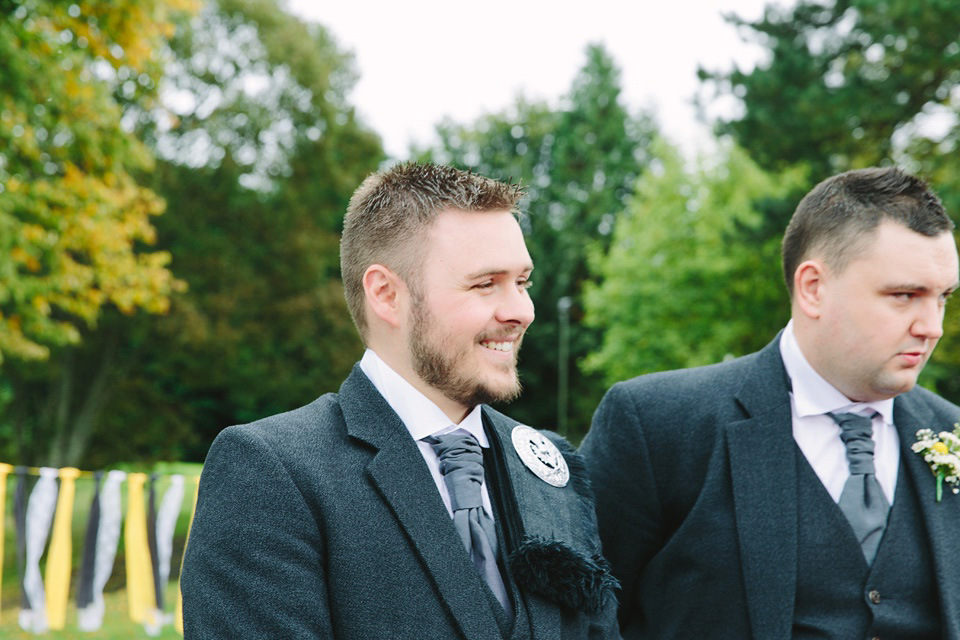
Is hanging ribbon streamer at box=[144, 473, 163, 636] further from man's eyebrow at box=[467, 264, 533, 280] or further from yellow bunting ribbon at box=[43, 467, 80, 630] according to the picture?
man's eyebrow at box=[467, 264, 533, 280]

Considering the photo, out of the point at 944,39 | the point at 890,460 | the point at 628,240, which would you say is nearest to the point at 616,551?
the point at 890,460

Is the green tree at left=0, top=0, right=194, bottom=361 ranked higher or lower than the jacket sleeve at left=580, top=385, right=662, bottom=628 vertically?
higher

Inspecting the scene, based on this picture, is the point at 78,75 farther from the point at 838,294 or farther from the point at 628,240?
the point at 628,240

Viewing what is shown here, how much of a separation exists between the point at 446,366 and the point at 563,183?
3450 cm

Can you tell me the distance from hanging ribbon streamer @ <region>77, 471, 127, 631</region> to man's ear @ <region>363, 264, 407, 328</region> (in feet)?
28.3

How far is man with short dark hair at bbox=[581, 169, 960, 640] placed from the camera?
9.57 ft

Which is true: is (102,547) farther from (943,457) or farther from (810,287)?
(943,457)

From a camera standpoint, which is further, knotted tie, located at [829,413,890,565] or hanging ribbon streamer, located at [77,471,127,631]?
hanging ribbon streamer, located at [77,471,127,631]

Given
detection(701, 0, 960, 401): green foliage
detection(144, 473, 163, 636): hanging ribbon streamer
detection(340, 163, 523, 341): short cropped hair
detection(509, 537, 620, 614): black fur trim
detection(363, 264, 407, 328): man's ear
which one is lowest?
detection(144, 473, 163, 636): hanging ribbon streamer

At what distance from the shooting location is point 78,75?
9703 mm

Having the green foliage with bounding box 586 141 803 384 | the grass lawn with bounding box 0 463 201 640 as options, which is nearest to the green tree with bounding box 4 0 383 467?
the grass lawn with bounding box 0 463 201 640

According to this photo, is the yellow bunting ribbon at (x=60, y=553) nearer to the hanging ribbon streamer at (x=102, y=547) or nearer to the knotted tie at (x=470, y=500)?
the hanging ribbon streamer at (x=102, y=547)

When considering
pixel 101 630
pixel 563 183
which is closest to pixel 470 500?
pixel 101 630

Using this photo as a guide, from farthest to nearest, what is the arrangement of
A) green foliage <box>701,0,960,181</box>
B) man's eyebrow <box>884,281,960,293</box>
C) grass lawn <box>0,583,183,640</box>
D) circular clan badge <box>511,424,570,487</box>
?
green foliage <box>701,0,960,181</box>
grass lawn <box>0,583,183,640</box>
man's eyebrow <box>884,281,960,293</box>
circular clan badge <box>511,424,570,487</box>
